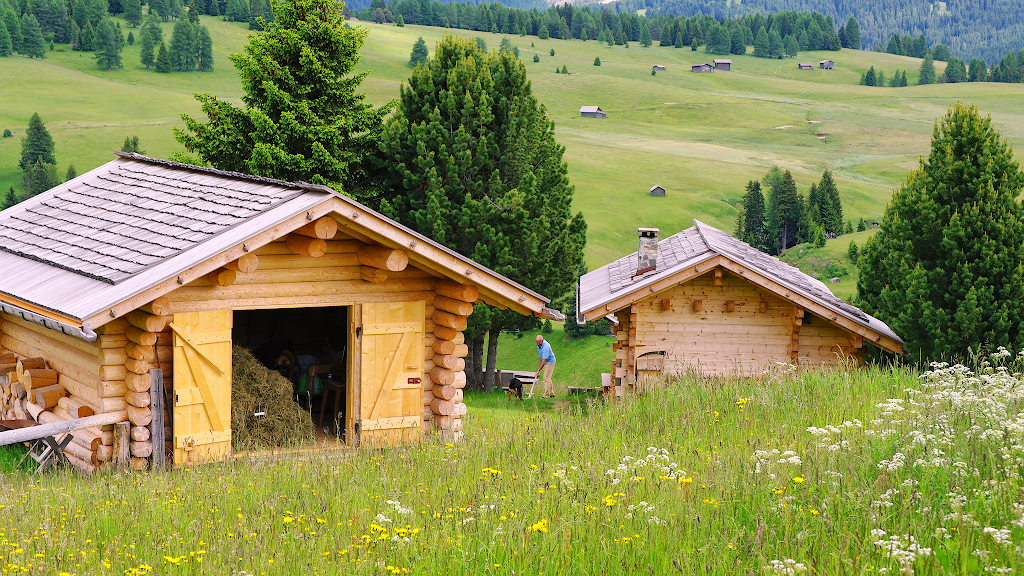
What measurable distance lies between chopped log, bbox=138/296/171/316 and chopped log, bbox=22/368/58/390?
270 centimetres

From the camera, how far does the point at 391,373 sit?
1302 cm

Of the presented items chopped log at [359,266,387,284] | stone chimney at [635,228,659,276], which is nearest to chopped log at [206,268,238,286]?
chopped log at [359,266,387,284]

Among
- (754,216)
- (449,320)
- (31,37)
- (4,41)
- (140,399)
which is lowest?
(754,216)

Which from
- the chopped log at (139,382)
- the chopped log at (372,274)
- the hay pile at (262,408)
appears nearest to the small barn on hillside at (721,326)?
the chopped log at (372,274)

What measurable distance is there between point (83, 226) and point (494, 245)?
45.1ft

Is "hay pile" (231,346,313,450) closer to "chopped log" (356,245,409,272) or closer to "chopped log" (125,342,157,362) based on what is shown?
"chopped log" (125,342,157,362)

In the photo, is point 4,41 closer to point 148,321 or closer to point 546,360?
point 546,360

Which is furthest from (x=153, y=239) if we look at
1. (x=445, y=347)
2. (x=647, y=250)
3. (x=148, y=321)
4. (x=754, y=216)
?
(x=754, y=216)

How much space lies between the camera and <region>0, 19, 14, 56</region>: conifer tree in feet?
436

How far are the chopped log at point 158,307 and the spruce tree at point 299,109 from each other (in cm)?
1610

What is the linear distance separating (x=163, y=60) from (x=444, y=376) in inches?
5704

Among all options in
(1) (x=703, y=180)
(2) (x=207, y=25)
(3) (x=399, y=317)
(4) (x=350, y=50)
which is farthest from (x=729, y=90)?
(3) (x=399, y=317)

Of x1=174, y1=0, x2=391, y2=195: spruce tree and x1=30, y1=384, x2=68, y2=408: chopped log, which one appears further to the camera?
x1=174, y1=0, x2=391, y2=195: spruce tree

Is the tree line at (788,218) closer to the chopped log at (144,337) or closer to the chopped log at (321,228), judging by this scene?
the chopped log at (321,228)
